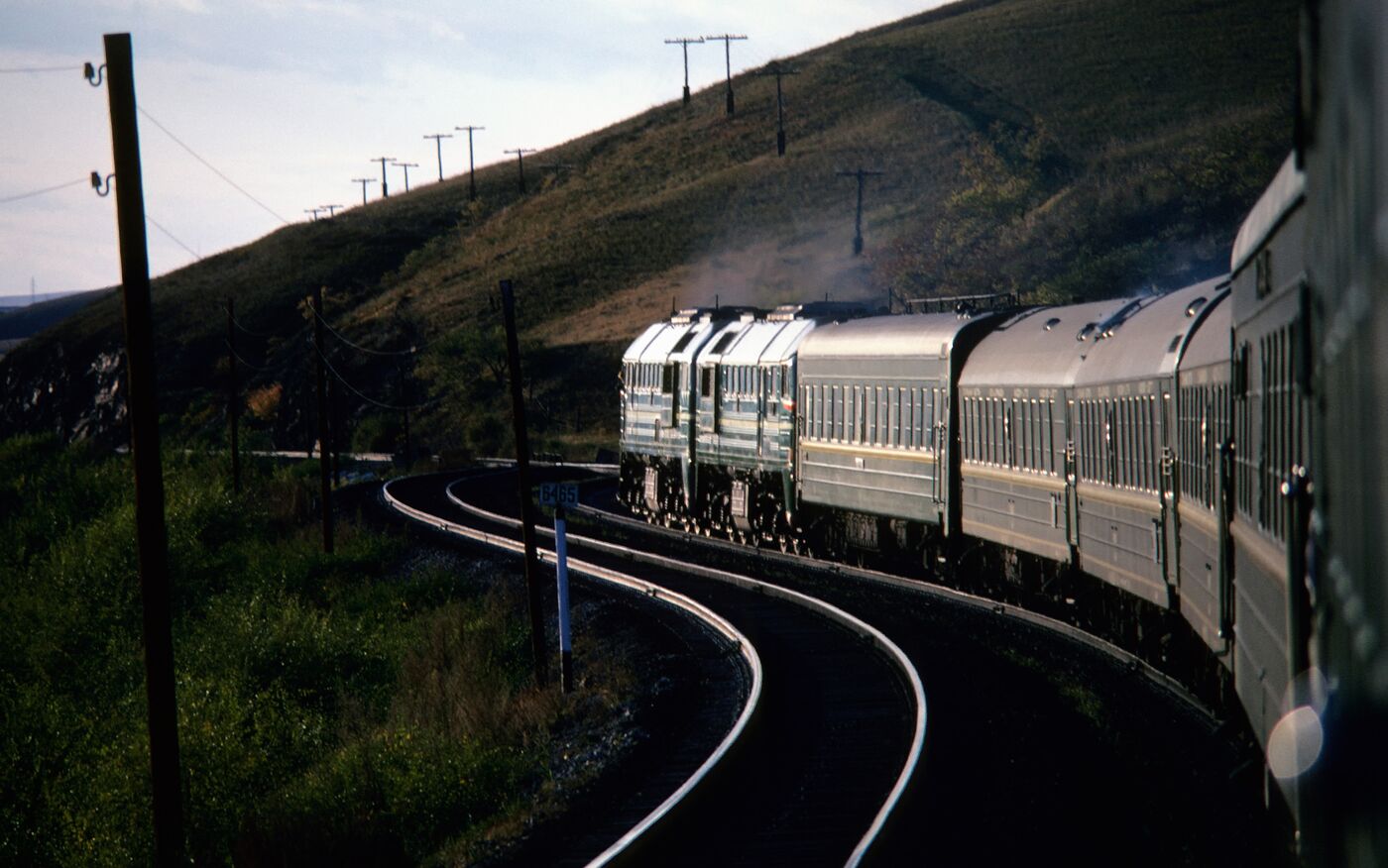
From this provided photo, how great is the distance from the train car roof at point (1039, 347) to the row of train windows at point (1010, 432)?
30 cm

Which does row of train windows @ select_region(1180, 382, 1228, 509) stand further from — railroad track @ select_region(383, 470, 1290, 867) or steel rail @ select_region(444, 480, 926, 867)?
steel rail @ select_region(444, 480, 926, 867)

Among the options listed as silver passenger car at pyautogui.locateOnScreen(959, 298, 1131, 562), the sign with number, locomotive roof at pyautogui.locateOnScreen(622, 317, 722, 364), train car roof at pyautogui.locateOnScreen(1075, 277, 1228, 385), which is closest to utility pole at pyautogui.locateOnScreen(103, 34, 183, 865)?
the sign with number

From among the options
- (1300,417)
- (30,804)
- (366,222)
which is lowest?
(30,804)

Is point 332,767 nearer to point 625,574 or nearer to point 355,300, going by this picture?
point 625,574

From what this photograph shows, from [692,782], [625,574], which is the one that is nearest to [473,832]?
[692,782]

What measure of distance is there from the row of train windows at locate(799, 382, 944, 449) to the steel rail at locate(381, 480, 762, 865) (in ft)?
13.8

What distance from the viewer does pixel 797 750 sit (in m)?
14.4

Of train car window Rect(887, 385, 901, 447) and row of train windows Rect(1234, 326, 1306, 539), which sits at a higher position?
row of train windows Rect(1234, 326, 1306, 539)

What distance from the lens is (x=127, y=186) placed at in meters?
14.9

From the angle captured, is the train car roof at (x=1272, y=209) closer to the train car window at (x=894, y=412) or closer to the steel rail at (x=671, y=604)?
the steel rail at (x=671, y=604)

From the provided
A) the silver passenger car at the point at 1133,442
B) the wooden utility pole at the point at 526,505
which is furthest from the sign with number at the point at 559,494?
the silver passenger car at the point at 1133,442

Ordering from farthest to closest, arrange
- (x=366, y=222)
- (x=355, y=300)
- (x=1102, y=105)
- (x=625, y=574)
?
(x=366, y=222) → (x=355, y=300) → (x=1102, y=105) → (x=625, y=574)

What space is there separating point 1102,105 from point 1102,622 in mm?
87311

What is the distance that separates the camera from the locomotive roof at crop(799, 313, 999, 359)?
82.8 feet
